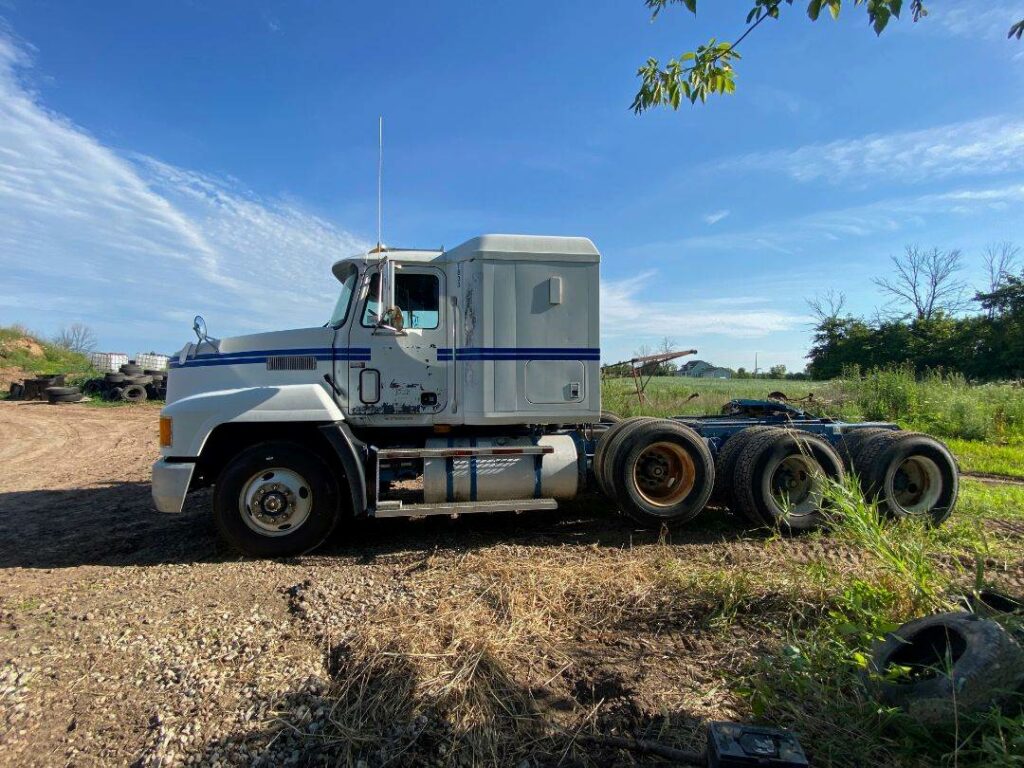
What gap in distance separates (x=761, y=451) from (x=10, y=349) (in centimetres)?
4231

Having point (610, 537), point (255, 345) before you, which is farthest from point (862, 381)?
point (255, 345)

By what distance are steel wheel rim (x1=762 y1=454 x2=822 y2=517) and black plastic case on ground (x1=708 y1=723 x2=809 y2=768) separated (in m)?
3.85

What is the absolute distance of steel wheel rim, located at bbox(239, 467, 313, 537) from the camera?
16.2ft

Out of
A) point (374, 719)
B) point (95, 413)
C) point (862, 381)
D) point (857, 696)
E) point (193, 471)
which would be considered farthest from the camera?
point (95, 413)

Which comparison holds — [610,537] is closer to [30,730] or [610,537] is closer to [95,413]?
[30,730]

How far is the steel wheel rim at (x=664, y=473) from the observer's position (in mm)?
5488

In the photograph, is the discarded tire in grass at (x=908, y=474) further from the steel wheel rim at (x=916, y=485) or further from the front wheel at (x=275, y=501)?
the front wheel at (x=275, y=501)

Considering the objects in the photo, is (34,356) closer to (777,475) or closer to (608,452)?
(608,452)

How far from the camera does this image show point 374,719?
2.52 m

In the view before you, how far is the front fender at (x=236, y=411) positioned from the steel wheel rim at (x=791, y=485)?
14.2 ft

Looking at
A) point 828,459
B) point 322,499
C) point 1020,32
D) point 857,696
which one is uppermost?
point 1020,32

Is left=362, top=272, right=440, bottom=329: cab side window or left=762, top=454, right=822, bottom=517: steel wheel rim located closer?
left=762, top=454, right=822, bottom=517: steel wheel rim

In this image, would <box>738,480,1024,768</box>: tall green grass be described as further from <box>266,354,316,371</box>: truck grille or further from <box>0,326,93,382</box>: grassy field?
<box>0,326,93,382</box>: grassy field

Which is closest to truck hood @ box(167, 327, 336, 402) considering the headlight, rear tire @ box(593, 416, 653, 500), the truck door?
the truck door
